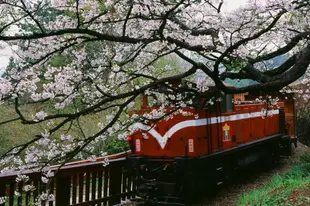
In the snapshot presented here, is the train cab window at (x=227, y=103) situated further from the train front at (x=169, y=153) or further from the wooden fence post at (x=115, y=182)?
the wooden fence post at (x=115, y=182)

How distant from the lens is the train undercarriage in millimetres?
7828

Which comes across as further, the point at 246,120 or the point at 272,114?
the point at 272,114

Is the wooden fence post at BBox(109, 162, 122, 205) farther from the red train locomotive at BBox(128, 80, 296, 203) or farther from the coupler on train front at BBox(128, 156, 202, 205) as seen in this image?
the coupler on train front at BBox(128, 156, 202, 205)

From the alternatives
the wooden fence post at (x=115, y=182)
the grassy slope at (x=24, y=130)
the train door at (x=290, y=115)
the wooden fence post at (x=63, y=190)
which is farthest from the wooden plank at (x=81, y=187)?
the train door at (x=290, y=115)

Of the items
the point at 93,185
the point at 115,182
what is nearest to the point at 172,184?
the point at 115,182

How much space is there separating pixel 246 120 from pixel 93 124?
5152 millimetres

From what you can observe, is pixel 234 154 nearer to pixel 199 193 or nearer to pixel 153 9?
pixel 199 193

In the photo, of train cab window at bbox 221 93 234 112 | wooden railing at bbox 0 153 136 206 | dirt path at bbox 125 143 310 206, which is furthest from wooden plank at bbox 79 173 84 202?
train cab window at bbox 221 93 234 112

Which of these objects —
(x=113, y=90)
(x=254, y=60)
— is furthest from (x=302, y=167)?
(x=113, y=90)

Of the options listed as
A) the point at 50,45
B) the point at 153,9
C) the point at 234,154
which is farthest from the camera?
the point at 234,154

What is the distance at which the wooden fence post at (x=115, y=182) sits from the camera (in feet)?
27.4

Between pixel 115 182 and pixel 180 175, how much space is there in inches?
61.7

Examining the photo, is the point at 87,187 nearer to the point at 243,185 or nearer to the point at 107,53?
the point at 107,53

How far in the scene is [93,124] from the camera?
1310 cm
